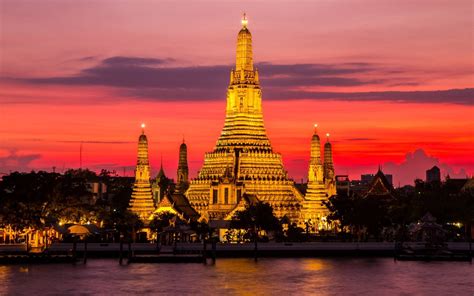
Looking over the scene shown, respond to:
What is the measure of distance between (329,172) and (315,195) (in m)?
22.7

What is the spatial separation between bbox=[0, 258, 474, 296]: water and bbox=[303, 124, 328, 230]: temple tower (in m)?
39.0

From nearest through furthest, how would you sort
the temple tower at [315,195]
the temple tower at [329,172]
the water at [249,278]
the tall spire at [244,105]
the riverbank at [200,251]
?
the water at [249,278] → the riverbank at [200,251] → the temple tower at [315,195] → the tall spire at [244,105] → the temple tower at [329,172]

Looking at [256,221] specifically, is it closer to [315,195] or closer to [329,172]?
[315,195]

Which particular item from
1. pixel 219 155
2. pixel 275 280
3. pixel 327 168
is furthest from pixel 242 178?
pixel 275 280

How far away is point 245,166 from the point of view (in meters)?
174

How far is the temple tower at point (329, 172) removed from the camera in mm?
185375

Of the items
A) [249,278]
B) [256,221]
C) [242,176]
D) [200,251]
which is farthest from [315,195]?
[249,278]

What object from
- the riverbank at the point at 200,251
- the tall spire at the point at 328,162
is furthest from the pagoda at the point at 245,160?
the riverbank at the point at 200,251

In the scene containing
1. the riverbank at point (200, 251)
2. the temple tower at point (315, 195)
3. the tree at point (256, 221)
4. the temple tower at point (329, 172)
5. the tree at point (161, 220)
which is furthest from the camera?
the temple tower at point (329, 172)

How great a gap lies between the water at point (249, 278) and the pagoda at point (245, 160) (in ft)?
147

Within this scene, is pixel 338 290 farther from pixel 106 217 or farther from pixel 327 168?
pixel 327 168

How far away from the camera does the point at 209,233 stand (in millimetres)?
144750

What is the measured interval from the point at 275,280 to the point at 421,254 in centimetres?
Answer: 2349

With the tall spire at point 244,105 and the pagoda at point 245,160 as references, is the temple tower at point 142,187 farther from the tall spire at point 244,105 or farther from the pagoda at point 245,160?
the tall spire at point 244,105
